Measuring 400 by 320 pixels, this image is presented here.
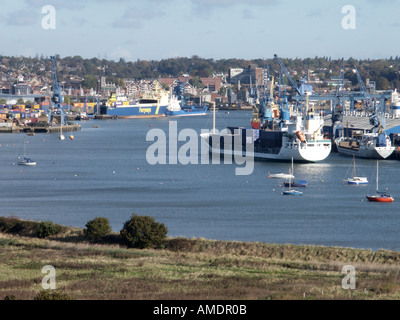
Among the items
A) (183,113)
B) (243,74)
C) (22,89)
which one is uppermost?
(243,74)

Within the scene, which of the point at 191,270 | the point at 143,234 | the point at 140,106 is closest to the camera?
the point at 191,270

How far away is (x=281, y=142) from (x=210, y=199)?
1143 centimetres

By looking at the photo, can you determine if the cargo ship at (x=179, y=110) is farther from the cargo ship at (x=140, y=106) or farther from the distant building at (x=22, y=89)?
the distant building at (x=22, y=89)

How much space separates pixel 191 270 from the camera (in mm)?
10023

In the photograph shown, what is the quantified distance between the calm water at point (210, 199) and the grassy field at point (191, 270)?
2054mm

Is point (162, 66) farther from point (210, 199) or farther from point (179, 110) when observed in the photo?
point (210, 199)

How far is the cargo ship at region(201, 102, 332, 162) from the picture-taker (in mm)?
28000

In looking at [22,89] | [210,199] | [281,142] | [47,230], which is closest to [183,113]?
[22,89]

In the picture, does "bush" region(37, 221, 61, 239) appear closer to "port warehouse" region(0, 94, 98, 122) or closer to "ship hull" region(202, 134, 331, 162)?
"ship hull" region(202, 134, 331, 162)

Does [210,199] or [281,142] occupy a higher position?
[281,142]

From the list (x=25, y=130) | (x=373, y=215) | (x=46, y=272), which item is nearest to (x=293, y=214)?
(x=373, y=215)

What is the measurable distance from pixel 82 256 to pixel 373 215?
24.3 feet

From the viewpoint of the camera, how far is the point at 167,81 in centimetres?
10912

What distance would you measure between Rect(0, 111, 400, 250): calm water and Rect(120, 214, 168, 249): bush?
189cm
